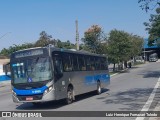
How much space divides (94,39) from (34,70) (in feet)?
152

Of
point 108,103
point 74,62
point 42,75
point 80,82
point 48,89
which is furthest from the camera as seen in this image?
point 80,82

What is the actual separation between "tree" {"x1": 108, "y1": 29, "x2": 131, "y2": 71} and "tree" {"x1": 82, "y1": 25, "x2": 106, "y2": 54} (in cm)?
177

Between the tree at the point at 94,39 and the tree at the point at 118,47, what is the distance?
177 centimetres

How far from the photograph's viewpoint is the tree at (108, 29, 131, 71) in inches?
2295

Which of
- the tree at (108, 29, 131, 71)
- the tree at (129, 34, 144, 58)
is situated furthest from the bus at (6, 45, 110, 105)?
the tree at (129, 34, 144, 58)

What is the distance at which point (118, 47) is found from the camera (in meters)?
59.0

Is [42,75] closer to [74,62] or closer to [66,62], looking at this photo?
[66,62]

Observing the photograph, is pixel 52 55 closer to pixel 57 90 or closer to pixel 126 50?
pixel 57 90

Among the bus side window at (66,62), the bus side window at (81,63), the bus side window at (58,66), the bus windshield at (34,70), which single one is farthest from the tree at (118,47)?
the bus windshield at (34,70)

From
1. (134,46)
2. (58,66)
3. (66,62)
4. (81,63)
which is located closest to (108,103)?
(58,66)

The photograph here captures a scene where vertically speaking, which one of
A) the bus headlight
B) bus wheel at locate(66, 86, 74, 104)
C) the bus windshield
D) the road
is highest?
the bus windshield

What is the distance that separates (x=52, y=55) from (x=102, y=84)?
805cm

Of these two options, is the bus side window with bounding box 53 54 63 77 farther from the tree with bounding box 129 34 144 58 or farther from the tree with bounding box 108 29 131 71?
the tree with bounding box 129 34 144 58

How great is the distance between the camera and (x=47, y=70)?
16188 mm
